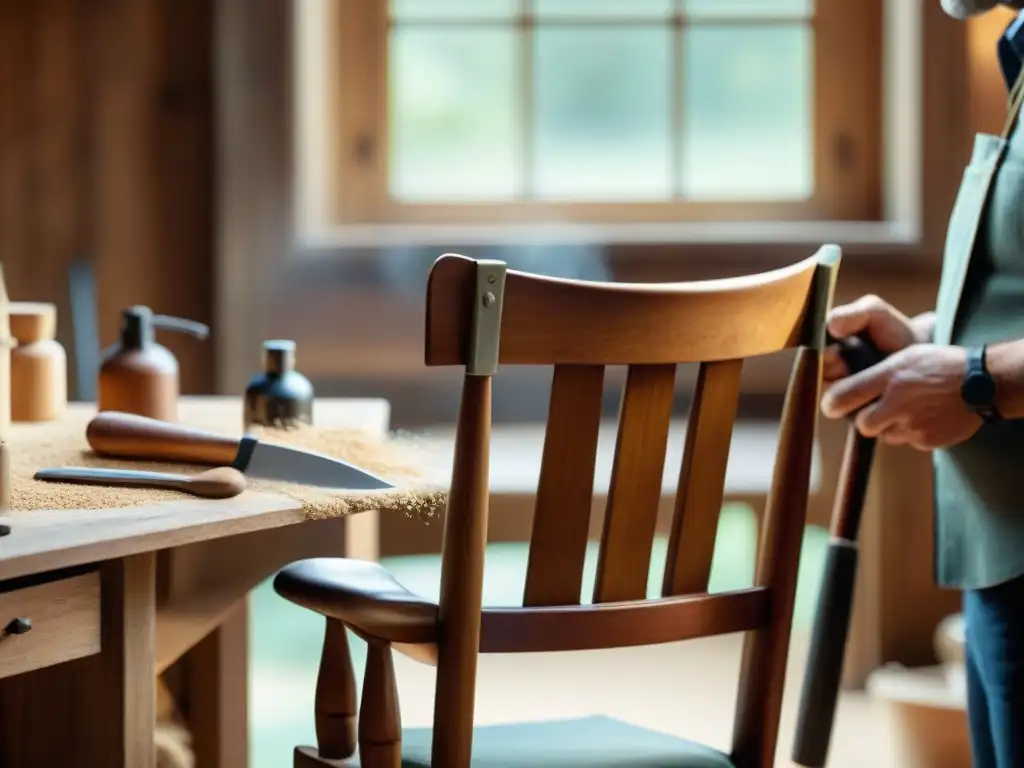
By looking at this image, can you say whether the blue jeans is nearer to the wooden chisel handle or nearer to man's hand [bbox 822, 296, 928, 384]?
man's hand [bbox 822, 296, 928, 384]

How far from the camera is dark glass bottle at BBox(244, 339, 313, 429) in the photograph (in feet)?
5.56

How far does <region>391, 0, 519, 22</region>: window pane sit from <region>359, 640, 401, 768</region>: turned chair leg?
2106 millimetres

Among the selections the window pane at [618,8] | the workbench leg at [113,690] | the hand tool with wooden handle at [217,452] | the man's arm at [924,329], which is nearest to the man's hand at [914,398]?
the man's arm at [924,329]

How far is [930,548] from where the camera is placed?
9.07 feet

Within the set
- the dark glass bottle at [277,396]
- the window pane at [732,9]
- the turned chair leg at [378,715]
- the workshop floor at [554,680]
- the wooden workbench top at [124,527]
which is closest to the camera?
the wooden workbench top at [124,527]

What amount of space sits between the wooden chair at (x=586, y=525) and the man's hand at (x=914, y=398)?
0.62ft

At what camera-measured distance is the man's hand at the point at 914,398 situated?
4.90 ft

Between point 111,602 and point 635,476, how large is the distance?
1.56 ft

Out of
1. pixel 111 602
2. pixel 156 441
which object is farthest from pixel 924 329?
pixel 111 602

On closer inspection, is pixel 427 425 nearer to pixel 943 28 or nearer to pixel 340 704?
pixel 943 28

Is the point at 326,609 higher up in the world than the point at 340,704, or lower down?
higher up

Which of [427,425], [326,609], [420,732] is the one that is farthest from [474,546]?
[427,425]

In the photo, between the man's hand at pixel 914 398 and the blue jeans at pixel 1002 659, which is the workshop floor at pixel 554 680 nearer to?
the blue jeans at pixel 1002 659

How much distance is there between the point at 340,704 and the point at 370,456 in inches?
13.1
